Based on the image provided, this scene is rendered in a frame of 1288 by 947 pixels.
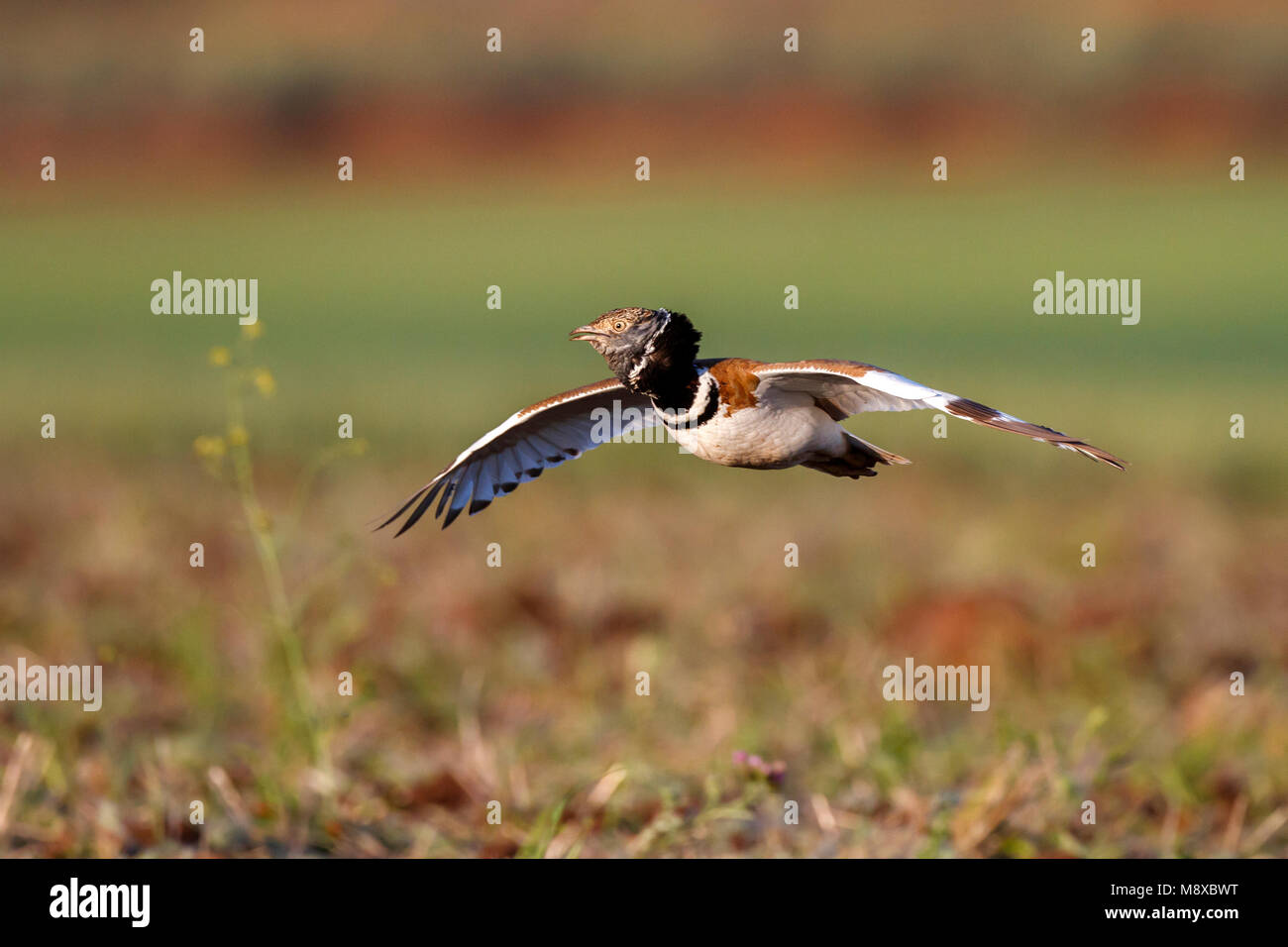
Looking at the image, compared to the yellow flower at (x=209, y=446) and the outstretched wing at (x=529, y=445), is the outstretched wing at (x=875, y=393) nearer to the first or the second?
the outstretched wing at (x=529, y=445)

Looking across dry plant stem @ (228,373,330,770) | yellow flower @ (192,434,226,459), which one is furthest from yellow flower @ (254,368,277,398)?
yellow flower @ (192,434,226,459)

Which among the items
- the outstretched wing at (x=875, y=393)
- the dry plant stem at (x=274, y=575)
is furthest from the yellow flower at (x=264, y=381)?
the outstretched wing at (x=875, y=393)

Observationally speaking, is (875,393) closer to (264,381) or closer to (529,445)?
(529,445)

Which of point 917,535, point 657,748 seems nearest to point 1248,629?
point 917,535

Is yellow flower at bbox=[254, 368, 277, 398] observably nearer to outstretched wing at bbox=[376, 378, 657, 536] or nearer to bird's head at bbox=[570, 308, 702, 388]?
outstretched wing at bbox=[376, 378, 657, 536]

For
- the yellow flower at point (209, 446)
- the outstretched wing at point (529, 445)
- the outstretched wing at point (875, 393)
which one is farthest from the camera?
the yellow flower at point (209, 446)

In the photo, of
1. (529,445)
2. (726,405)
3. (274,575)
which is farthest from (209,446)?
(726,405)
